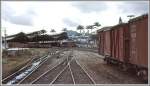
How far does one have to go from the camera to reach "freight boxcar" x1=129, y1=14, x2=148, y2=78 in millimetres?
12166

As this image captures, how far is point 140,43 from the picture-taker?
507 inches

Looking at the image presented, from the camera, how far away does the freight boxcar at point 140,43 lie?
1217 cm

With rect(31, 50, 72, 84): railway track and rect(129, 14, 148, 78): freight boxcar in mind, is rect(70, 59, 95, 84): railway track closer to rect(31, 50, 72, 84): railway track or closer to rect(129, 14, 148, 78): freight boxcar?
rect(31, 50, 72, 84): railway track

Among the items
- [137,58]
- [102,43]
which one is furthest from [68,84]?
[102,43]

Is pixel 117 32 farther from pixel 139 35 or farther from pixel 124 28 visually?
pixel 139 35

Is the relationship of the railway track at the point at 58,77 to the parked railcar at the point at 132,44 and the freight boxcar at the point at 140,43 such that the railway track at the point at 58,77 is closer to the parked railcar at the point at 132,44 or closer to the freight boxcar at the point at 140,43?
the parked railcar at the point at 132,44

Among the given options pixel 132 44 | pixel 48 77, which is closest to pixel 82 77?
pixel 48 77

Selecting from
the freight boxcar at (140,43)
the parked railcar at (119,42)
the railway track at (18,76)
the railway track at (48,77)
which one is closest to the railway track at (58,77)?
the railway track at (48,77)

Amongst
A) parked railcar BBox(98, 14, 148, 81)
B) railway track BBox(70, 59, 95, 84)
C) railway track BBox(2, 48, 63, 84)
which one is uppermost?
parked railcar BBox(98, 14, 148, 81)

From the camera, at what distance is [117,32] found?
1744 cm

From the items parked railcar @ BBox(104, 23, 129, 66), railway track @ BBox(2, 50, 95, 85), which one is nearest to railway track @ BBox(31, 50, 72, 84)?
railway track @ BBox(2, 50, 95, 85)

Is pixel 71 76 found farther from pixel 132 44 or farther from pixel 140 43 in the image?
pixel 140 43

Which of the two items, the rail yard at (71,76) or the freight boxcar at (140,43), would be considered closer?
the freight boxcar at (140,43)

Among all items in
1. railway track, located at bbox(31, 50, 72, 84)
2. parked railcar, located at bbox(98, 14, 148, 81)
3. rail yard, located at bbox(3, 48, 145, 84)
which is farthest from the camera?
railway track, located at bbox(31, 50, 72, 84)
